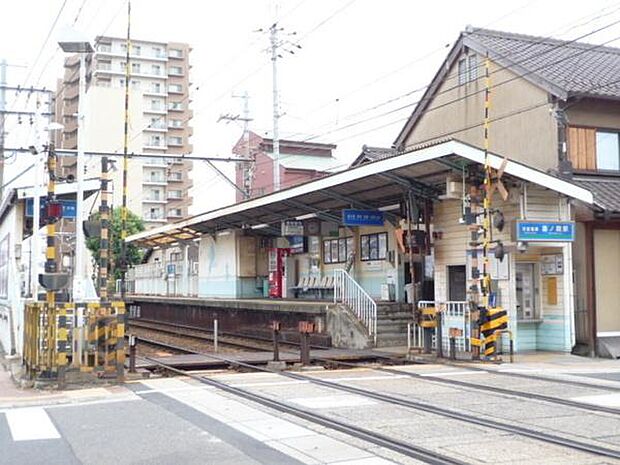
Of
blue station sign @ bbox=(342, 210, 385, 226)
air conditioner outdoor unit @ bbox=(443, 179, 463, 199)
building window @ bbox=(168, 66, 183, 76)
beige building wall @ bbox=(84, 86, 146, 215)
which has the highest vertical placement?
building window @ bbox=(168, 66, 183, 76)

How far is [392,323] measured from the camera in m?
20.0

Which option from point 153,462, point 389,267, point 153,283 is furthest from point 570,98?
point 153,283

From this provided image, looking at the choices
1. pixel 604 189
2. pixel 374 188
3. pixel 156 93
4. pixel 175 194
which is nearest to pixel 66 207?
pixel 374 188

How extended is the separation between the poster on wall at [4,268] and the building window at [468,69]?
1494 centimetres

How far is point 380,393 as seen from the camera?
37.1ft

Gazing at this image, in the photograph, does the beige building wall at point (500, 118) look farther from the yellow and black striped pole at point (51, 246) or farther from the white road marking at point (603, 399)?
the yellow and black striped pole at point (51, 246)

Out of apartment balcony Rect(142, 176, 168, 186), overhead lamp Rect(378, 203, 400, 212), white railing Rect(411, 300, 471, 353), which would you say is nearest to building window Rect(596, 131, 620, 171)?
overhead lamp Rect(378, 203, 400, 212)

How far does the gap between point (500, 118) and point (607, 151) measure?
135 inches

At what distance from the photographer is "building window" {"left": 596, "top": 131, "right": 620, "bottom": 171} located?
20.2m

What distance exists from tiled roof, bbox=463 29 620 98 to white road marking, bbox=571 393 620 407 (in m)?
10.4

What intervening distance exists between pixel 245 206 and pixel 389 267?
5523 millimetres

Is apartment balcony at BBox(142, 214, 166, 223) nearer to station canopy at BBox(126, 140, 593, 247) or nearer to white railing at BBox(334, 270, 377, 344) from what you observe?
station canopy at BBox(126, 140, 593, 247)

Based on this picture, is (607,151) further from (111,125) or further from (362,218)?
(111,125)

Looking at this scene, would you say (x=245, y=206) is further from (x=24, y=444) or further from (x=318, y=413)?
(x=24, y=444)
